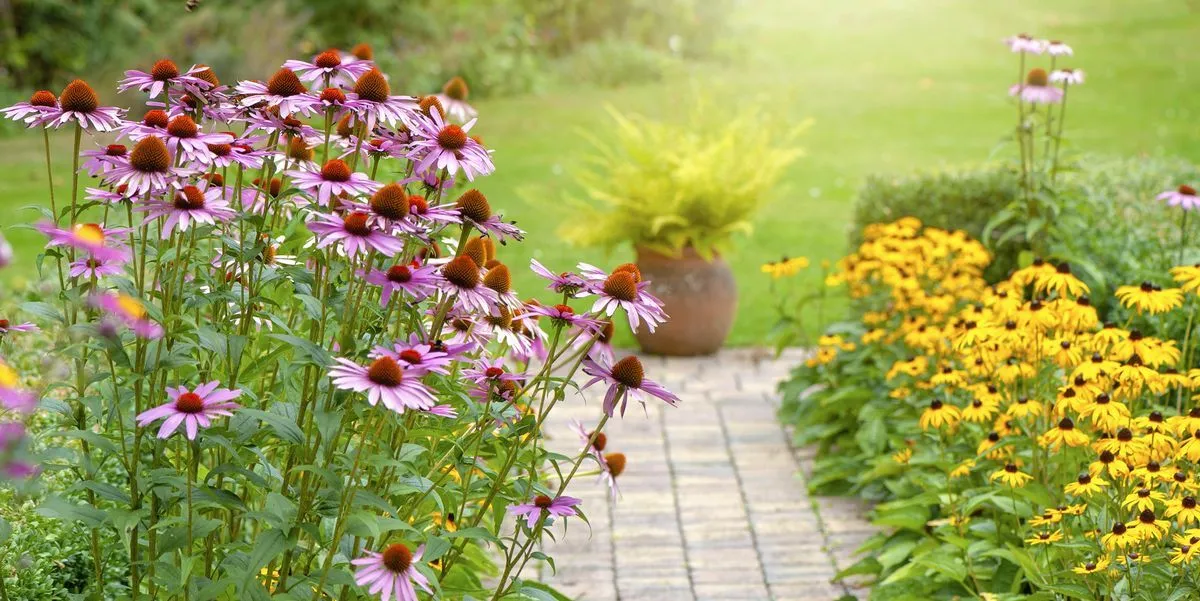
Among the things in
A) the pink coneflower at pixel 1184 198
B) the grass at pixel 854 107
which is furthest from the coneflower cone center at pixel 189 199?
the grass at pixel 854 107

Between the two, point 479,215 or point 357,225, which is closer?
point 357,225

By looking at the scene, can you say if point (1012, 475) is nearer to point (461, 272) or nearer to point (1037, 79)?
point (461, 272)

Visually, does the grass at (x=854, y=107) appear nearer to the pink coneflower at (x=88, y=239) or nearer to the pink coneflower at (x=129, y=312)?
the pink coneflower at (x=88, y=239)

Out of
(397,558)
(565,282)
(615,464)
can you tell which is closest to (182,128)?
(565,282)

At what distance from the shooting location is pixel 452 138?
2.18 m

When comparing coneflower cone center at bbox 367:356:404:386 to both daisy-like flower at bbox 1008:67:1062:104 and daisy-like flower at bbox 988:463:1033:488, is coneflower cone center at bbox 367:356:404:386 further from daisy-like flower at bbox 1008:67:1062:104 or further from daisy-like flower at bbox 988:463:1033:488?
daisy-like flower at bbox 1008:67:1062:104

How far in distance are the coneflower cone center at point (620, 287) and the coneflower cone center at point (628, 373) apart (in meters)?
0.13

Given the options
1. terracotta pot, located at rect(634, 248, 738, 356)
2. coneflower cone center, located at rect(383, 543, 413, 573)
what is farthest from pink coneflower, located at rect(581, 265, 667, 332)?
→ terracotta pot, located at rect(634, 248, 738, 356)

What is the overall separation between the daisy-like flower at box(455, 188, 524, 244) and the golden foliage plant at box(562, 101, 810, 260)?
352 centimetres

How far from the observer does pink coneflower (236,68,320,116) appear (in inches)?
85.4

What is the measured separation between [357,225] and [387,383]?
257mm

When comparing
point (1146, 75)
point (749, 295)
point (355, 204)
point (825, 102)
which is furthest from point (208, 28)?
point (355, 204)

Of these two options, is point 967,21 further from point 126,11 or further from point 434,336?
point 434,336

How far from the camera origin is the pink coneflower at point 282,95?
2.17 metres
